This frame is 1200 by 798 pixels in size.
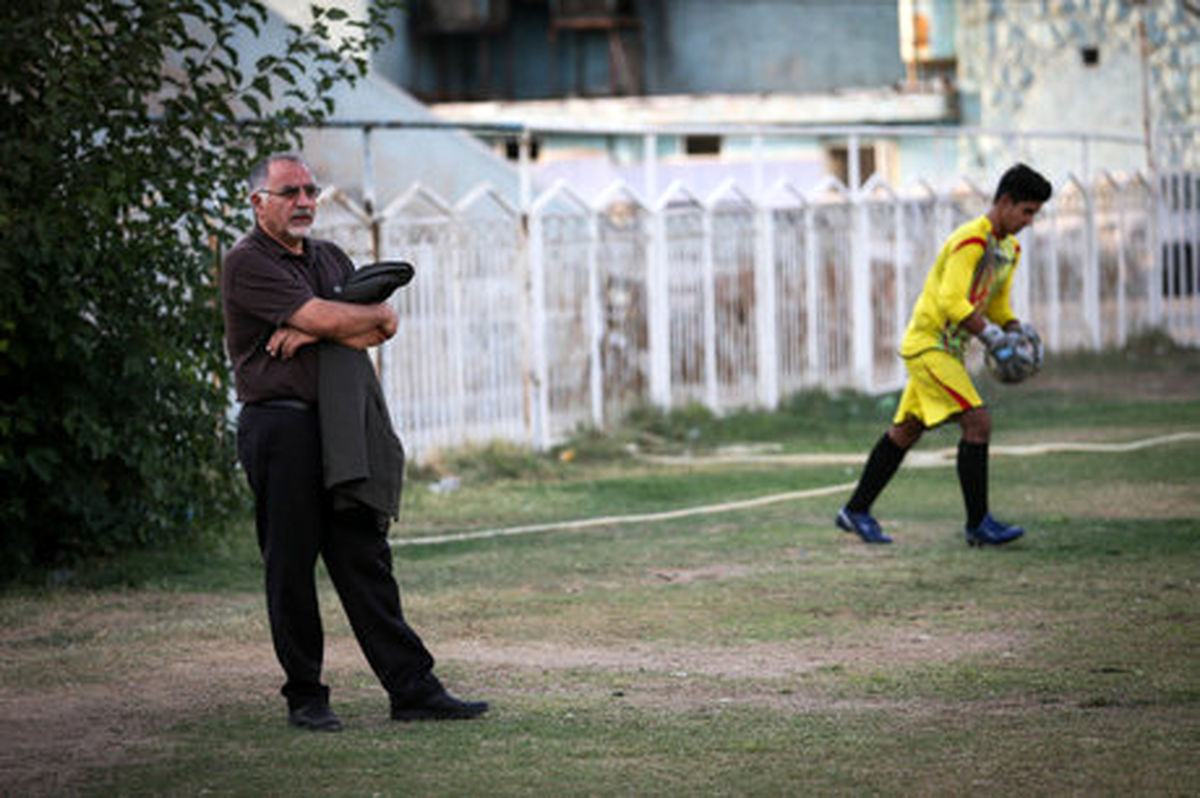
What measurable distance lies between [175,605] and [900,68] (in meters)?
31.0

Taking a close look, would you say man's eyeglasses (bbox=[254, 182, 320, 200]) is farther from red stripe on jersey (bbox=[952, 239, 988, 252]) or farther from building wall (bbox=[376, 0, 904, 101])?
building wall (bbox=[376, 0, 904, 101])

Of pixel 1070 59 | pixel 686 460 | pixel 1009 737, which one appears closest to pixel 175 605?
pixel 1009 737

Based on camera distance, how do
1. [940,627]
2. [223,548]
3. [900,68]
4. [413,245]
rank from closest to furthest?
[940,627], [223,548], [413,245], [900,68]

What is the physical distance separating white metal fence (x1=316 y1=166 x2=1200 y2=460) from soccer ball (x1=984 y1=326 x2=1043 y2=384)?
5.47 meters

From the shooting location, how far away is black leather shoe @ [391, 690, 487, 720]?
24.5 ft

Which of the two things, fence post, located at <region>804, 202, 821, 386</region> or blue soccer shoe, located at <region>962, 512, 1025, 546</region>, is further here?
fence post, located at <region>804, 202, 821, 386</region>

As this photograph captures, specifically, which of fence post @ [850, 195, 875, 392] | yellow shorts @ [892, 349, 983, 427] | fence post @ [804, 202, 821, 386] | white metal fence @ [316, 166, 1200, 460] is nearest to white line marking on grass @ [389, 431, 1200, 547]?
white metal fence @ [316, 166, 1200, 460]

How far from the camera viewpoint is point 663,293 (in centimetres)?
1909

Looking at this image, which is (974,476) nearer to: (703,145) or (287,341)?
(287,341)

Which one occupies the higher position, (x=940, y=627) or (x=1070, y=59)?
(x=1070, y=59)

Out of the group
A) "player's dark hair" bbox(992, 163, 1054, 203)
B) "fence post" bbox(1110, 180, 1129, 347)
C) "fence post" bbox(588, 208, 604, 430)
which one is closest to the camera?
"player's dark hair" bbox(992, 163, 1054, 203)

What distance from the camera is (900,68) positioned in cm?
3988

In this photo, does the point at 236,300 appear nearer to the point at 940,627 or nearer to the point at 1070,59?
the point at 940,627

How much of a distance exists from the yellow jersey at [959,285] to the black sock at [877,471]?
569 mm
